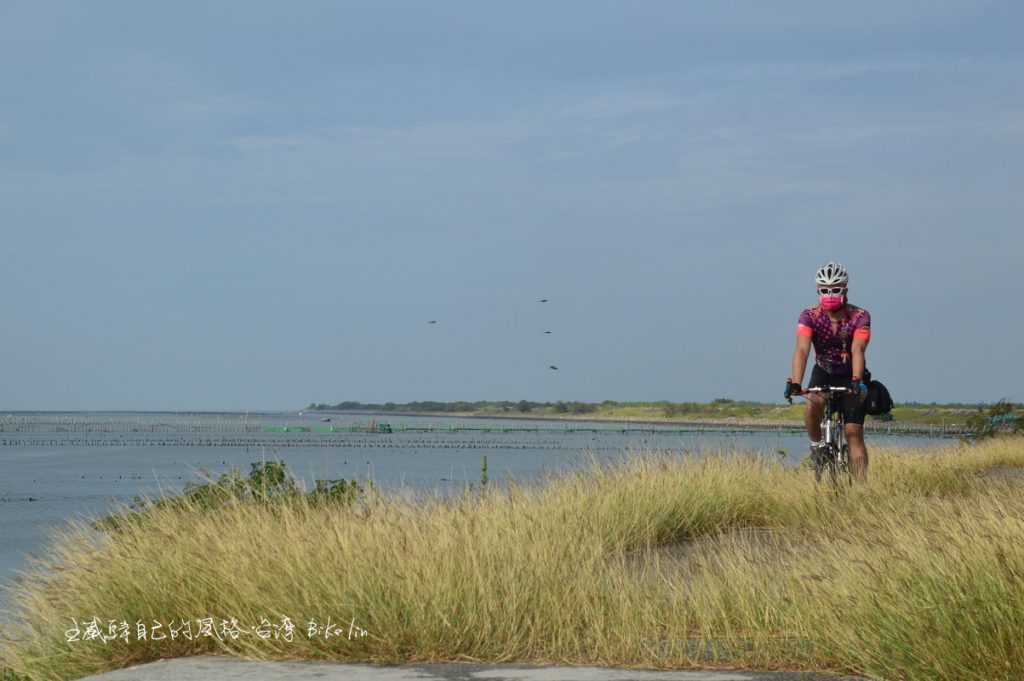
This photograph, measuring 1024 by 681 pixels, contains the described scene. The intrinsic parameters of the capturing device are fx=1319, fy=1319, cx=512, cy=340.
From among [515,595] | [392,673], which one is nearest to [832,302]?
[515,595]

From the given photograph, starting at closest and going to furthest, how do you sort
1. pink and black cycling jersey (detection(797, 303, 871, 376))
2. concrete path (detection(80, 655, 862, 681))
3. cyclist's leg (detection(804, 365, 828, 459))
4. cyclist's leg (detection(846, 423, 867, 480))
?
concrete path (detection(80, 655, 862, 681))
pink and black cycling jersey (detection(797, 303, 871, 376))
cyclist's leg (detection(804, 365, 828, 459))
cyclist's leg (detection(846, 423, 867, 480))

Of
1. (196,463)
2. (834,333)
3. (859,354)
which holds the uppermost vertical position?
(834,333)

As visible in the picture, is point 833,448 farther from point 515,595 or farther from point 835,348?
point 515,595

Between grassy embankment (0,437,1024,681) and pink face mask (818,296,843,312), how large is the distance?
2.30m

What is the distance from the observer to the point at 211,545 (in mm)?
8070

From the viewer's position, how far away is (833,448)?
1190 centimetres

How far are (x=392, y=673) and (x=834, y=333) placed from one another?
21.5 feet

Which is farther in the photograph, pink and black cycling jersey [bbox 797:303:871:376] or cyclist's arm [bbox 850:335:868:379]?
pink and black cycling jersey [bbox 797:303:871:376]

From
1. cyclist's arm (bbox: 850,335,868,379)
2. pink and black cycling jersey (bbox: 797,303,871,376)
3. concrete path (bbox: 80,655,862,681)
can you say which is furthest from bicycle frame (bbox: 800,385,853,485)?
concrete path (bbox: 80,655,862,681)

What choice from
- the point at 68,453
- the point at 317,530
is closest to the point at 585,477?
the point at 317,530

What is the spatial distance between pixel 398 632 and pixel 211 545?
2.11 m

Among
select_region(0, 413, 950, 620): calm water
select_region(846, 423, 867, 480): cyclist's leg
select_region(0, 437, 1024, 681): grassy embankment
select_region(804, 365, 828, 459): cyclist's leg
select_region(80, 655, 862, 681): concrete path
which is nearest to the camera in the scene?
select_region(80, 655, 862, 681): concrete path

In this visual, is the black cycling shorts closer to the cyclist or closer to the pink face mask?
the cyclist

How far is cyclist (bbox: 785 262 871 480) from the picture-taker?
11258 millimetres
